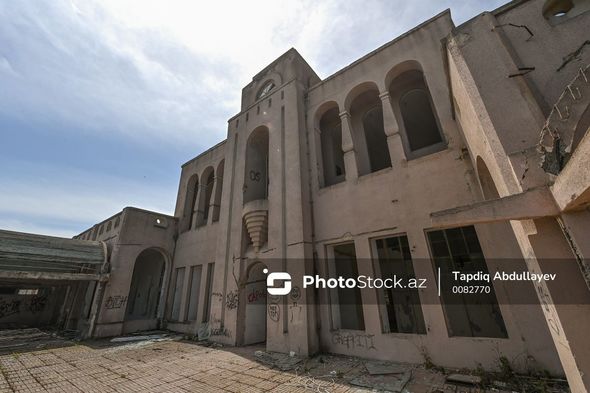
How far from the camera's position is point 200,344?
9625mm

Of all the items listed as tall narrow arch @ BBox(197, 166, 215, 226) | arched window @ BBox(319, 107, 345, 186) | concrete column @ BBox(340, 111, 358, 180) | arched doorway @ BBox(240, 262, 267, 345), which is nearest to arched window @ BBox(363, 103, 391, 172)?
arched window @ BBox(319, 107, 345, 186)

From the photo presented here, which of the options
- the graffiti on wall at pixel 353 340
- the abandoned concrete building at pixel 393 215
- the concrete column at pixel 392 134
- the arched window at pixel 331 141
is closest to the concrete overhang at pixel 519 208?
the abandoned concrete building at pixel 393 215

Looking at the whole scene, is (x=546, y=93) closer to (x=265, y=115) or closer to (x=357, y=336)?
(x=357, y=336)

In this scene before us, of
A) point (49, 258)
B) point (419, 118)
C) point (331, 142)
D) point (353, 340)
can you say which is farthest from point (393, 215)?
point (49, 258)

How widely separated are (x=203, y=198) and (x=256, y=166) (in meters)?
5.06

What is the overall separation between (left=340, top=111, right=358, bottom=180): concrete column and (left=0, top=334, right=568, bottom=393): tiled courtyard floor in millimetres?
5544

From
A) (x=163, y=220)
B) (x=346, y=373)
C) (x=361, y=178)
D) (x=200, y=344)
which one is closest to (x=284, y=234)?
(x=361, y=178)

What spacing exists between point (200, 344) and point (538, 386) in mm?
9906

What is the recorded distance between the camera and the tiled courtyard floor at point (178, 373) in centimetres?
514

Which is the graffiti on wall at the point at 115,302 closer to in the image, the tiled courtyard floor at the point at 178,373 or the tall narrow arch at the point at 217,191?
the tiled courtyard floor at the point at 178,373

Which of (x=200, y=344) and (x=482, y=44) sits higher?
(x=482, y=44)

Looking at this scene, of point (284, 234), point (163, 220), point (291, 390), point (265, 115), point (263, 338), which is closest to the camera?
point (291, 390)

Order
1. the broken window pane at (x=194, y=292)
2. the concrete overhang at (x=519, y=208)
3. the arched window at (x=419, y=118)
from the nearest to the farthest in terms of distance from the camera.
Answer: the concrete overhang at (x=519, y=208) → the arched window at (x=419, y=118) → the broken window pane at (x=194, y=292)

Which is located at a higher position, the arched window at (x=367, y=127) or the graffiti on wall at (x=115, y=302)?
the arched window at (x=367, y=127)
